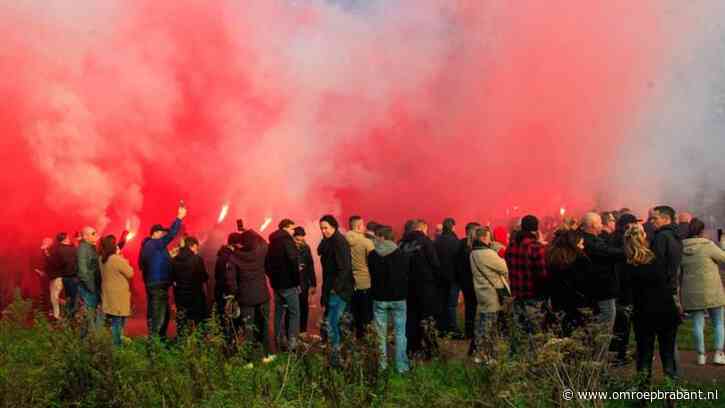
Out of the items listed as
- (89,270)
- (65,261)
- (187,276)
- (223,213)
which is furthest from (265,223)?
(187,276)

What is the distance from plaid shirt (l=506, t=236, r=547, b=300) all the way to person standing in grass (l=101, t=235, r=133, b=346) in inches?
215

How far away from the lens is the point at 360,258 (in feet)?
38.1

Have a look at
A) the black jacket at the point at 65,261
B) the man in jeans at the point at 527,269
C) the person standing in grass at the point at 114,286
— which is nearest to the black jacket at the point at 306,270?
the person standing in grass at the point at 114,286

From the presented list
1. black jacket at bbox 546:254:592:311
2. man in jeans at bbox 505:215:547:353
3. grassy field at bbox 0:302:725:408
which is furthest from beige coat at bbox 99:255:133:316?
black jacket at bbox 546:254:592:311

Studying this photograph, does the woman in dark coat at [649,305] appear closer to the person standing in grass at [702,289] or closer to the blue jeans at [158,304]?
the person standing in grass at [702,289]

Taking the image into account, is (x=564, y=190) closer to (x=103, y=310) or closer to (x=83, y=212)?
(x=83, y=212)

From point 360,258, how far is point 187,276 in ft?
8.17

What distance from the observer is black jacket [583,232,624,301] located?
9.26 metres

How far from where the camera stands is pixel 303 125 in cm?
2109

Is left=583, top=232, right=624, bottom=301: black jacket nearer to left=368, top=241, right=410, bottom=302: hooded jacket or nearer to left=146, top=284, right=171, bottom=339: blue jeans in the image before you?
left=368, top=241, right=410, bottom=302: hooded jacket

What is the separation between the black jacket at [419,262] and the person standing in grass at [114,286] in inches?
157

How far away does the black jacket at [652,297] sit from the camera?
8.92m

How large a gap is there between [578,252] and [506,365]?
124 inches

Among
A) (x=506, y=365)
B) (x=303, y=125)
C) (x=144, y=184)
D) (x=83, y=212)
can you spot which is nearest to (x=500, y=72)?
(x=303, y=125)
